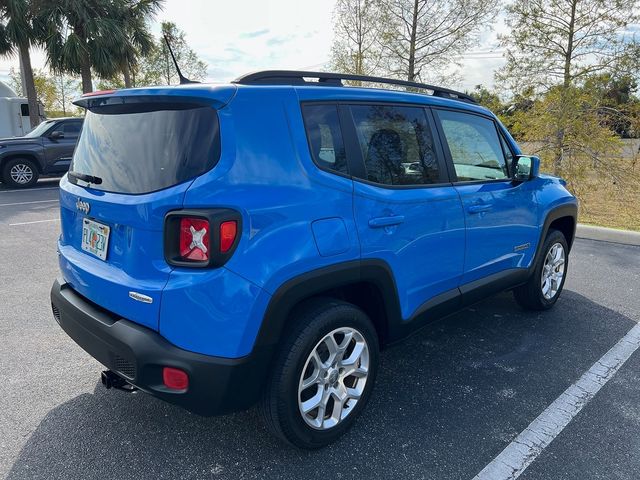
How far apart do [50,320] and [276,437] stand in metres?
2.54

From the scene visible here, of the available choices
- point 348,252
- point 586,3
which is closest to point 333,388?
point 348,252

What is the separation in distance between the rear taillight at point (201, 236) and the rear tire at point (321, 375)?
54cm

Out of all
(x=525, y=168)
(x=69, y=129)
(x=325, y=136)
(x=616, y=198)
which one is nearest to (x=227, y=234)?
(x=325, y=136)

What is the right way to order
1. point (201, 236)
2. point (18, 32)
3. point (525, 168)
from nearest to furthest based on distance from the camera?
point (201, 236), point (525, 168), point (18, 32)

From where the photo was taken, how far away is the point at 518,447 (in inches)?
94.3

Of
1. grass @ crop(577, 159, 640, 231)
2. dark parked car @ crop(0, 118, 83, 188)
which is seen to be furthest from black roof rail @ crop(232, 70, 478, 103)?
dark parked car @ crop(0, 118, 83, 188)

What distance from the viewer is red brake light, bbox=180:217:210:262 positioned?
1884 millimetres

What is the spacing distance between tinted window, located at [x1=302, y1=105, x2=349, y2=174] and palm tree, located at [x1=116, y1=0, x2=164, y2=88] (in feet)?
58.0

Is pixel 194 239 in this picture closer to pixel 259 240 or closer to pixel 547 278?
pixel 259 240

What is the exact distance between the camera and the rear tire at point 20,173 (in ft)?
37.8

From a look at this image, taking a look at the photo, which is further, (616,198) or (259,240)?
(616,198)

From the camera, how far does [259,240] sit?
1950 mm

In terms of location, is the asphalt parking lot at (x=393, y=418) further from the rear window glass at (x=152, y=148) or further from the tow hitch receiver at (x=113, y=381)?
the rear window glass at (x=152, y=148)

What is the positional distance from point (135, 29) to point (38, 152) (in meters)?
9.07
